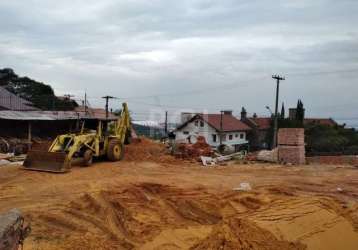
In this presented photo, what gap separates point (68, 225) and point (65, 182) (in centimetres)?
396

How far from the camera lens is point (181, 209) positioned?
1239 cm

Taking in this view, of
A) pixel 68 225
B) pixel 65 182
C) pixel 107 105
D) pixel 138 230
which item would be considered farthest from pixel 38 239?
pixel 107 105

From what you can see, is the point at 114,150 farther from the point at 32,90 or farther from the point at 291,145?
the point at 32,90

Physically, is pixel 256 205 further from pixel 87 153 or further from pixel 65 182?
pixel 87 153

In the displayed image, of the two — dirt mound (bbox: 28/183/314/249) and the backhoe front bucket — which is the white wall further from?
dirt mound (bbox: 28/183/314/249)

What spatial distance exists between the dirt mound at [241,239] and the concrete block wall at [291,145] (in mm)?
9563

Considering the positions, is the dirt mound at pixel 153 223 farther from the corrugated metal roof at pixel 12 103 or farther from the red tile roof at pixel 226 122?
the red tile roof at pixel 226 122

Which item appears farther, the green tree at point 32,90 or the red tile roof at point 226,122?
the red tile roof at point 226,122

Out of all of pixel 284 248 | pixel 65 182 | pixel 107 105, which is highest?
pixel 107 105

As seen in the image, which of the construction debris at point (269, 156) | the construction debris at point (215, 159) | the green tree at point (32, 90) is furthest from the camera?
the green tree at point (32, 90)

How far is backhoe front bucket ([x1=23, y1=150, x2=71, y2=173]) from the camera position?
51.7 ft

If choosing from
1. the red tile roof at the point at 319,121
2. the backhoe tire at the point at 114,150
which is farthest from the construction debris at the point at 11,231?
the red tile roof at the point at 319,121

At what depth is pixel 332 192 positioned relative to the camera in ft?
46.7

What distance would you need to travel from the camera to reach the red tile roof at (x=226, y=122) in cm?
4828
